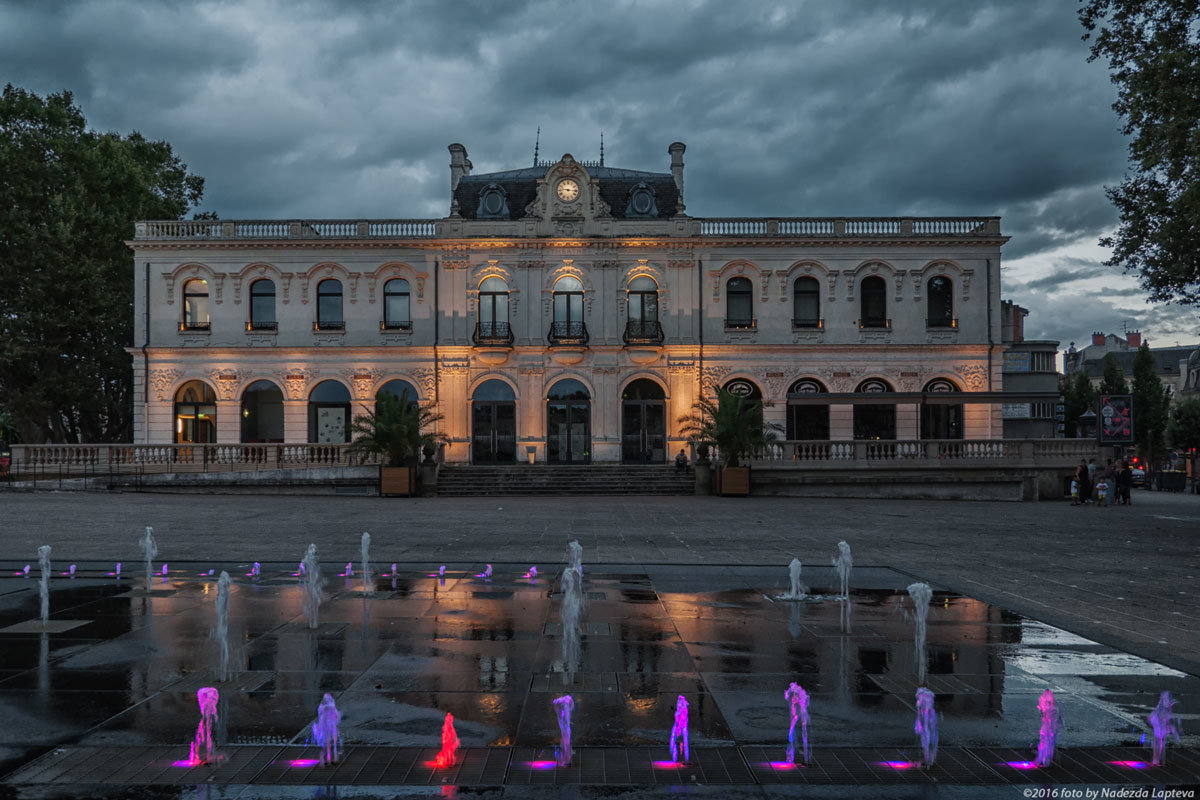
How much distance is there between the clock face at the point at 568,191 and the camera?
39.9 metres

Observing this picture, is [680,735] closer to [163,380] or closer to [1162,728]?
[1162,728]

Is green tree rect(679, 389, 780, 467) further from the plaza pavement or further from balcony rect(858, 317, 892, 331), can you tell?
balcony rect(858, 317, 892, 331)

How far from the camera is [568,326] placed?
131ft

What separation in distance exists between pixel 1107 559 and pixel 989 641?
7989mm

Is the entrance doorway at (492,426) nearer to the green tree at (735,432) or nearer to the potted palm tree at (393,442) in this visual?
the potted palm tree at (393,442)

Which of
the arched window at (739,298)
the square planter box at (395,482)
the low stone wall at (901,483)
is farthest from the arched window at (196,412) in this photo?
the low stone wall at (901,483)

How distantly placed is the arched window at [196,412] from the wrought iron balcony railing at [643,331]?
1885 cm

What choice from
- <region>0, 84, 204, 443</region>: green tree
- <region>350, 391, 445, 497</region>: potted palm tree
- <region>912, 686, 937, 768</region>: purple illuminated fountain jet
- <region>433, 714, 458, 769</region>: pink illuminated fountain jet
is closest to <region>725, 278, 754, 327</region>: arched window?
<region>350, 391, 445, 497</region>: potted palm tree

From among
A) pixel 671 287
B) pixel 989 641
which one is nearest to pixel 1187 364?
pixel 671 287

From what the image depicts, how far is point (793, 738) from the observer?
523 cm

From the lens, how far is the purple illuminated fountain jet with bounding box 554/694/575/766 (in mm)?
4895

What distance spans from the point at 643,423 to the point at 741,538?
74.5 feet

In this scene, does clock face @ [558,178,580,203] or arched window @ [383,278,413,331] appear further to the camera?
arched window @ [383,278,413,331]

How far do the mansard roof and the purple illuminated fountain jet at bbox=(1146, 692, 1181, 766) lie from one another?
3681cm
